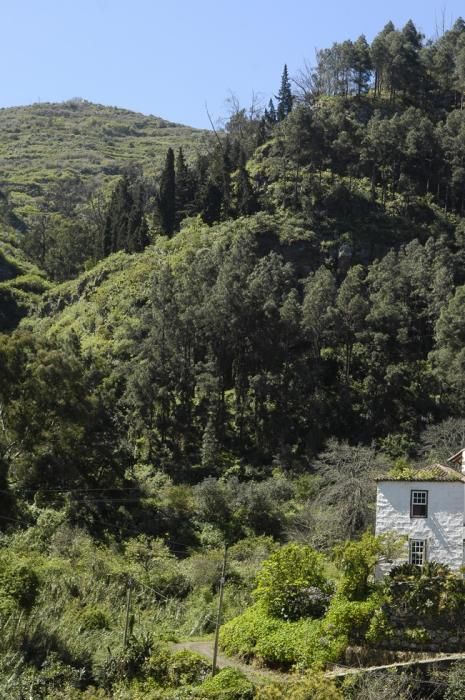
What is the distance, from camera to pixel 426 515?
30.4m

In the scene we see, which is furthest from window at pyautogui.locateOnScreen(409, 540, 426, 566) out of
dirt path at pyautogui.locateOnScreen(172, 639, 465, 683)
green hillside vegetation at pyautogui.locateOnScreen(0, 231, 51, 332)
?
green hillside vegetation at pyautogui.locateOnScreen(0, 231, 51, 332)

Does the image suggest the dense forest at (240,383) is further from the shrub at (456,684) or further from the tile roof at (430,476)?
the tile roof at (430,476)

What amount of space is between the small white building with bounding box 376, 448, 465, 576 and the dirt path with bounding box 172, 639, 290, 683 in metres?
5.70

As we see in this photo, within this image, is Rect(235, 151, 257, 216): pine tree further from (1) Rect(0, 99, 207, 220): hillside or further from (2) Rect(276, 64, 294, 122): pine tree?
(1) Rect(0, 99, 207, 220): hillside

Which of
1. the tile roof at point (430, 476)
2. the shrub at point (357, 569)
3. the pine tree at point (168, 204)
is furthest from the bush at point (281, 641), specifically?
the pine tree at point (168, 204)

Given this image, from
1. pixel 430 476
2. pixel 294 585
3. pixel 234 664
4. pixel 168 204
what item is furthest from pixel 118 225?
pixel 234 664

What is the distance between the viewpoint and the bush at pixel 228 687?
2400 cm

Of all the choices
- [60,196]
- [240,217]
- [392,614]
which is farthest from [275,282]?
[60,196]

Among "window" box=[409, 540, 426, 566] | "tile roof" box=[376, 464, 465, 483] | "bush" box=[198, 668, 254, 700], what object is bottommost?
"bush" box=[198, 668, 254, 700]

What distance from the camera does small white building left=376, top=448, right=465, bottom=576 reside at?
98.9 feet

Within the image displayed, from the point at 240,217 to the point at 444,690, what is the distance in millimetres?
54397

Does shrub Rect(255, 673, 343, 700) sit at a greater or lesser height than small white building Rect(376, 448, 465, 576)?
lesser

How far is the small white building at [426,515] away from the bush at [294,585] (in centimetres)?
265

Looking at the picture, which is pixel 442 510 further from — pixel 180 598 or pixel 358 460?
pixel 358 460
